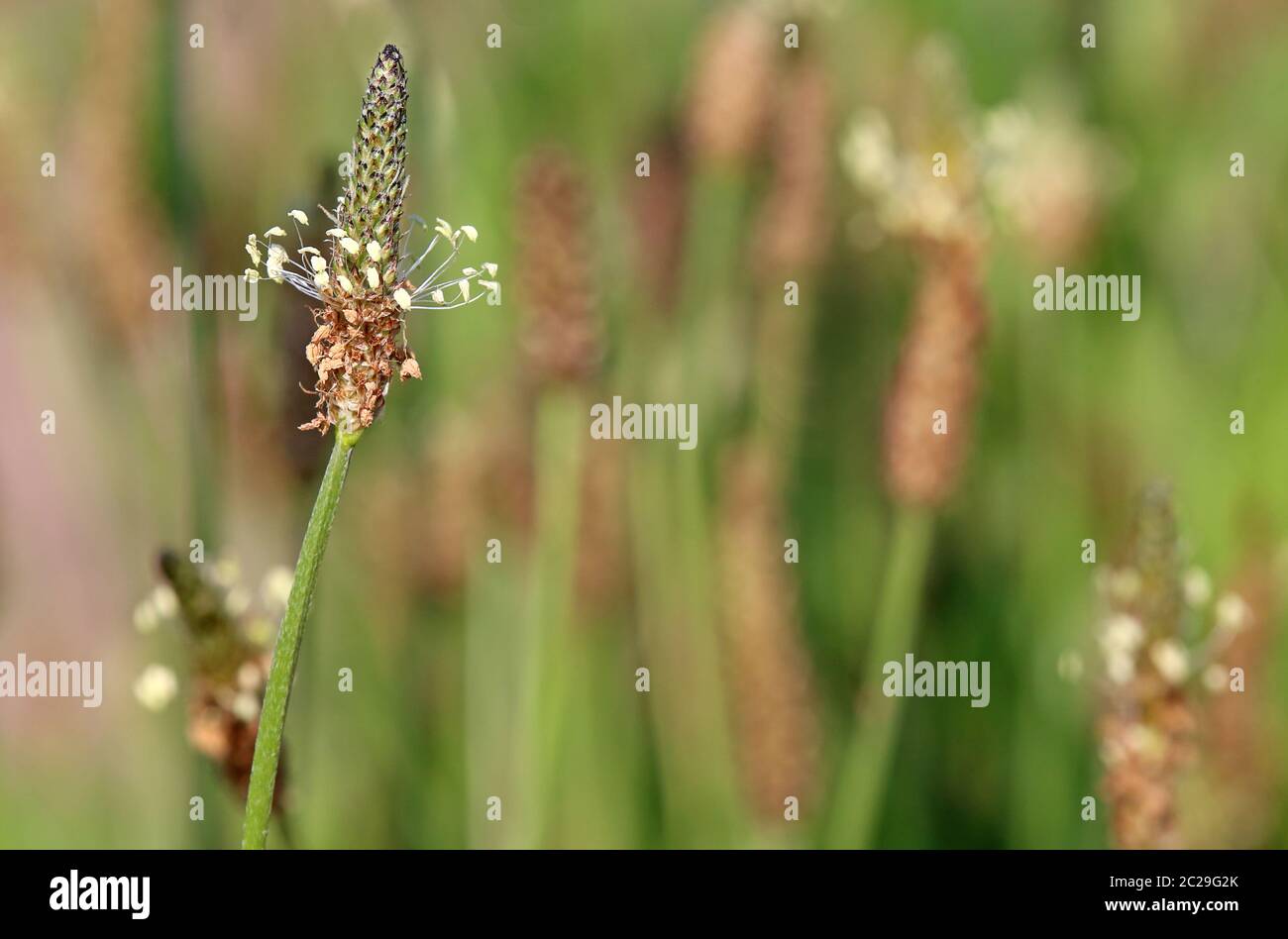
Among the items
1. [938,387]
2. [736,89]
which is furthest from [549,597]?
[736,89]

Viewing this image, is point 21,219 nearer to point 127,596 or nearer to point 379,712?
point 127,596

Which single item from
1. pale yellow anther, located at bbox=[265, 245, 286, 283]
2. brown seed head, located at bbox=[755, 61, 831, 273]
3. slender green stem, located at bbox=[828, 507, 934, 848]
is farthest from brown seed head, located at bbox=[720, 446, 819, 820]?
pale yellow anther, located at bbox=[265, 245, 286, 283]

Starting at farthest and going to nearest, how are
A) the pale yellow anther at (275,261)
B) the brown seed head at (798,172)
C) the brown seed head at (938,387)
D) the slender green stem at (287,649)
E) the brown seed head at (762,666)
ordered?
1. the brown seed head at (798,172)
2. the brown seed head at (938,387)
3. the brown seed head at (762,666)
4. the pale yellow anther at (275,261)
5. the slender green stem at (287,649)

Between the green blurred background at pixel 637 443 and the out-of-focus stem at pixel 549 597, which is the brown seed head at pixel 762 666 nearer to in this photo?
the green blurred background at pixel 637 443

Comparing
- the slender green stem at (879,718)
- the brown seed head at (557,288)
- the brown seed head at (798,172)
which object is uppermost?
the brown seed head at (798,172)

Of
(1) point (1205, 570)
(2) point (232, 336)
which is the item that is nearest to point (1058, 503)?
(1) point (1205, 570)

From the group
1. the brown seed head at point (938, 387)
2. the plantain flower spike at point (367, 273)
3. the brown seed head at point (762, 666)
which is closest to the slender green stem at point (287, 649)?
the plantain flower spike at point (367, 273)
